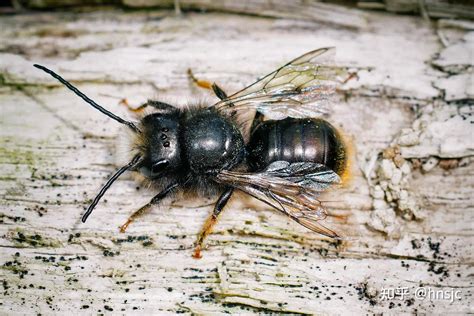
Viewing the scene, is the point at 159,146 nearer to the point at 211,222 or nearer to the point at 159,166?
the point at 159,166

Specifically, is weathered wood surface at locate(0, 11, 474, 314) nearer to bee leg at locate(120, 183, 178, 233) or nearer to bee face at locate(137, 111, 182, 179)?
bee leg at locate(120, 183, 178, 233)

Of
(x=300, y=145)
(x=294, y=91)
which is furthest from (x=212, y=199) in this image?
(x=294, y=91)

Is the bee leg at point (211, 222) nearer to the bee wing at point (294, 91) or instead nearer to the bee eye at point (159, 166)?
the bee eye at point (159, 166)

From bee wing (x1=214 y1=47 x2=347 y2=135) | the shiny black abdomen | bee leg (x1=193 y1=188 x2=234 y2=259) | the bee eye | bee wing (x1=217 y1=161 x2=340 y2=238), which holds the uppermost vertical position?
bee wing (x1=214 y1=47 x2=347 y2=135)

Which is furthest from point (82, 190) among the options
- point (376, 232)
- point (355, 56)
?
point (355, 56)

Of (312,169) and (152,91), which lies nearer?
(312,169)

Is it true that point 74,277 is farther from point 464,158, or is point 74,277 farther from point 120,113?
point 464,158

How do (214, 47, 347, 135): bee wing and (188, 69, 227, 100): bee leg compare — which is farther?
(188, 69, 227, 100): bee leg

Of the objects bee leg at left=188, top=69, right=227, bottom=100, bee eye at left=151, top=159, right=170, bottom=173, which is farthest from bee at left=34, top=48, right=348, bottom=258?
bee leg at left=188, top=69, right=227, bottom=100
